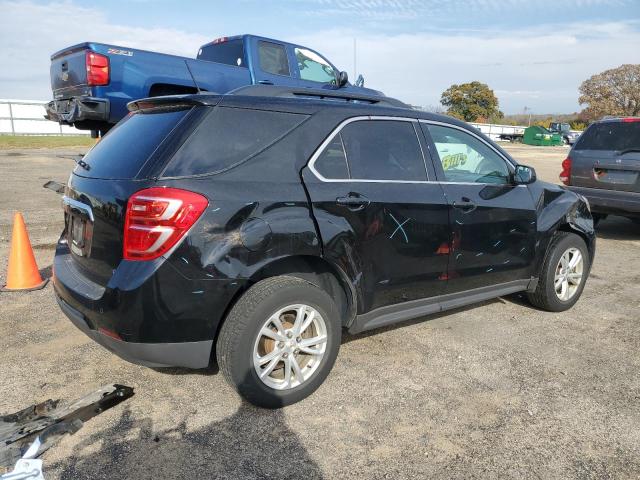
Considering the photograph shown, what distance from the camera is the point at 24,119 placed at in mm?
34656

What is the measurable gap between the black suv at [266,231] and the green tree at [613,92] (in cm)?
6784

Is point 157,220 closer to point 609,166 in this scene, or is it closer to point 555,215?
point 555,215

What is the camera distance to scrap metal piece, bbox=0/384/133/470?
2.51 m

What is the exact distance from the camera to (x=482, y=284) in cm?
409

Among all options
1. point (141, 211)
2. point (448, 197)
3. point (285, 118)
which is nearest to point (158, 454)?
point (141, 211)

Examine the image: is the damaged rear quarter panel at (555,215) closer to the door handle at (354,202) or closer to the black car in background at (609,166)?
the door handle at (354,202)

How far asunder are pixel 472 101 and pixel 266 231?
201 ft

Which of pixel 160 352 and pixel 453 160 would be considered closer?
pixel 160 352

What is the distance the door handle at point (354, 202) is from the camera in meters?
3.14

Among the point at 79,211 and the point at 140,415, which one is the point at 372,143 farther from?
the point at 140,415

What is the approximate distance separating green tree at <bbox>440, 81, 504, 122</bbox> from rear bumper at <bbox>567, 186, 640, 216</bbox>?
5392 centimetres

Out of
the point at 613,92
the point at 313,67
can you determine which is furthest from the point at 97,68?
the point at 613,92

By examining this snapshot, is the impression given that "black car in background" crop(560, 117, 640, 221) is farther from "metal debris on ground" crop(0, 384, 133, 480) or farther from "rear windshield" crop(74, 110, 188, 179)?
"metal debris on ground" crop(0, 384, 133, 480)

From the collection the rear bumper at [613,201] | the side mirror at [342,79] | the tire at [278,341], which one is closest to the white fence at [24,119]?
the side mirror at [342,79]
